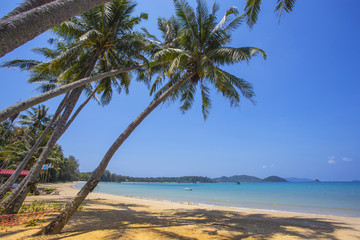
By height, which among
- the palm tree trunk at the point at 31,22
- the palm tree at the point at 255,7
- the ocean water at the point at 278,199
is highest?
the palm tree at the point at 255,7

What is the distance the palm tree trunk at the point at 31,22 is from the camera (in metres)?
1.69

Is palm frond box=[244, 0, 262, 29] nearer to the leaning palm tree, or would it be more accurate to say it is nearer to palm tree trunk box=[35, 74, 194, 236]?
the leaning palm tree

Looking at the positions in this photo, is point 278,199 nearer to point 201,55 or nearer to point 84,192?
point 201,55

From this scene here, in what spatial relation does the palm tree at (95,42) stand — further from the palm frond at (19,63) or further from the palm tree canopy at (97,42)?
the palm frond at (19,63)

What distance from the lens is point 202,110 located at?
9.97 m

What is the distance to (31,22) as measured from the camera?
1844 mm

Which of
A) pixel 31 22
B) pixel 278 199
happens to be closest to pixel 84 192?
pixel 31 22

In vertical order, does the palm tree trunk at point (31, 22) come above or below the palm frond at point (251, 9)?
below

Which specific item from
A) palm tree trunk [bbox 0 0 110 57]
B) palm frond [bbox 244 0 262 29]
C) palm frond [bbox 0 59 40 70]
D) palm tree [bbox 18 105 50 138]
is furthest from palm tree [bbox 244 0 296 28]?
palm tree [bbox 18 105 50 138]

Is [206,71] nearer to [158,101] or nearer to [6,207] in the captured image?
[158,101]

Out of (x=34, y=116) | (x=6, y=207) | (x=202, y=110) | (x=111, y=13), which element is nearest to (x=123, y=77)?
(x=111, y=13)

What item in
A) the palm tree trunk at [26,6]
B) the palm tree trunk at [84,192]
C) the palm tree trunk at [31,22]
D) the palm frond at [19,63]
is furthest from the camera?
the palm frond at [19,63]

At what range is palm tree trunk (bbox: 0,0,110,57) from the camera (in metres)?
1.69

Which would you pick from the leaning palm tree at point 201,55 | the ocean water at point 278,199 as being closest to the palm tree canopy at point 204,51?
the leaning palm tree at point 201,55
